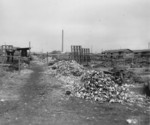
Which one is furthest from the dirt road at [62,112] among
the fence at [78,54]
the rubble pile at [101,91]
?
the fence at [78,54]

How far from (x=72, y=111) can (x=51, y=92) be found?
241 cm

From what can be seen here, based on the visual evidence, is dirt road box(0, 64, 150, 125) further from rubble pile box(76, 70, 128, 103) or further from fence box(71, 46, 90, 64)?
fence box(71, 46, 90, 64)

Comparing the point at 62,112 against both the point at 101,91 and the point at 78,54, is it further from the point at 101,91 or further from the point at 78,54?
the point at 78,54

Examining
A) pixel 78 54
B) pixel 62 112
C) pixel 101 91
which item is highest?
pixel 78 54

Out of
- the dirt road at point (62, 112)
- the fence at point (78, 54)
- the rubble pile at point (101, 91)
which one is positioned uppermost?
the fence at point (78, 54)

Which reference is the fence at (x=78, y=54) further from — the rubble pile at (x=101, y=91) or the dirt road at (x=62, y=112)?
the dirt road at (x=62, y=112)

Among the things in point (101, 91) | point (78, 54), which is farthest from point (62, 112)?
point (78, 54)

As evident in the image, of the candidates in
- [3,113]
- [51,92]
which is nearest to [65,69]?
[51,92]

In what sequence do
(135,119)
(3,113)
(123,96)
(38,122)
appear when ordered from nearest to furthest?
(38,122), (135,119), (3,113), (123,96)

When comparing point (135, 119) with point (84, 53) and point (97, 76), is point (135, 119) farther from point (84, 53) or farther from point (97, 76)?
point (84, 53)

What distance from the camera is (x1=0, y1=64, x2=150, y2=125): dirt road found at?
4.15 m

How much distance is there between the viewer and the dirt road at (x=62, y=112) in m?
4.15

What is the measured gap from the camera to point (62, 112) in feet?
15.8

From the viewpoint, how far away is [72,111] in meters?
4.91
